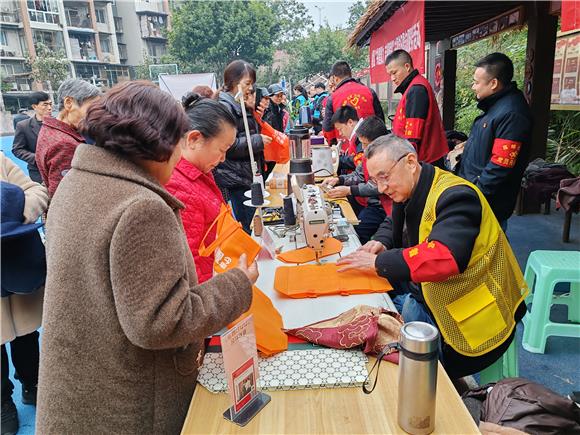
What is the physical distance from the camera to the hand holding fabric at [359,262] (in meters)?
1.87

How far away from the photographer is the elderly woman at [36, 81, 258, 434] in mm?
861

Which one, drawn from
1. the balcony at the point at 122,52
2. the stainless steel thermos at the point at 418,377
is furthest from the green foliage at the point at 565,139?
the balcony at the point at 122,52

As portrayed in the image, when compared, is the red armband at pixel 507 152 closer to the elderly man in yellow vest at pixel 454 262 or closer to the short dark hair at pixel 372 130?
the short dark hair at pixel 372 130

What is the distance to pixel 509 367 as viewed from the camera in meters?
2.09

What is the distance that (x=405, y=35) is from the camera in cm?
419

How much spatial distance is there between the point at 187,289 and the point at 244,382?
324 mm

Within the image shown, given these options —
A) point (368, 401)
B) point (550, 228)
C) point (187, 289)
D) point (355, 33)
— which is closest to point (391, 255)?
point (368, 401)

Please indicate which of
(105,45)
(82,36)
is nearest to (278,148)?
(82,36)

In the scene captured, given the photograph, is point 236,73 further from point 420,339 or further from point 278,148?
point 420,339

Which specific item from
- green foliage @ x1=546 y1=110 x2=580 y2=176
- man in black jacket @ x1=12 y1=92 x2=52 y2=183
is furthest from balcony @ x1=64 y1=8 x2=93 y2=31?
green foliage @ x1=546 y1=110 x2=580 y2=176

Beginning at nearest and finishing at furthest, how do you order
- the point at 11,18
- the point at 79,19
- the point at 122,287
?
1. the point at 122,287
2. the point at 11,18
3. the point at 79,19

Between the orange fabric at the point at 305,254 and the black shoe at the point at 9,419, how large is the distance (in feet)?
5.33

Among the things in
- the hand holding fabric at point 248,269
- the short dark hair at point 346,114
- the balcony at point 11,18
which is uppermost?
the balcony at point 11,18

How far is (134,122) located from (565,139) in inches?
291
